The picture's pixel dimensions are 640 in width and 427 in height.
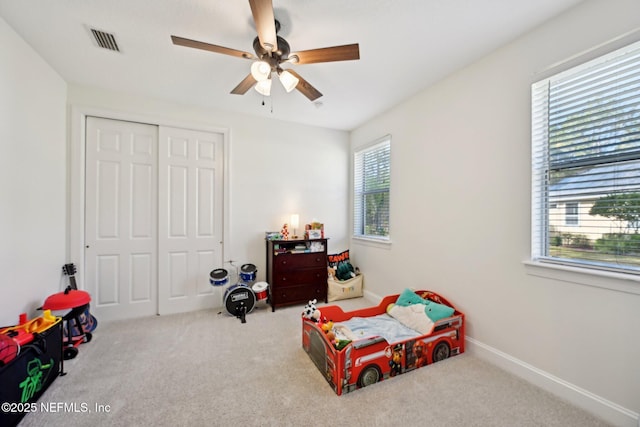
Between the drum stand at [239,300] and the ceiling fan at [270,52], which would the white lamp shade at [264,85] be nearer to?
the ceiling fan at [270,52]

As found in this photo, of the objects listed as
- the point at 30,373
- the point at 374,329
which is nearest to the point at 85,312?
the point at 30,373

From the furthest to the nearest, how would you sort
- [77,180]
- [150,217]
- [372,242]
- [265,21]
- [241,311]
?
[372,242] → [150,217] → [241,311] → [77,180] → [265,21]

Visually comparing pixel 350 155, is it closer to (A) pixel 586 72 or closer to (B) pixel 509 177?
(B) pixel 509 177

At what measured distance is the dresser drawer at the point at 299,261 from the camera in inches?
126

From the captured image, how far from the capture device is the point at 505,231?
201 cm

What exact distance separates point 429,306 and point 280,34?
8.82 ft

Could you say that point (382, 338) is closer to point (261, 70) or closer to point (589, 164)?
point (589, 164)

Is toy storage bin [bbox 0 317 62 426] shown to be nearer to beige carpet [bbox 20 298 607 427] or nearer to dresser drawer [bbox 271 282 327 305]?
beige carpet [bbox 20 298 607 427]

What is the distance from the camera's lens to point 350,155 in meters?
4.15

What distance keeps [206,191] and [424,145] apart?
2.81m

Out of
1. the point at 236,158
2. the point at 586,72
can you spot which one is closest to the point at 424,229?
the point at 586,72

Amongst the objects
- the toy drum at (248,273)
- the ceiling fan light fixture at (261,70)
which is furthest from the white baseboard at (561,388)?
the ceiling fan light fixture at (261,70)

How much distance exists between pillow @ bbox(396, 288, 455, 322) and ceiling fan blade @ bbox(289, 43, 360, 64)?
7.25 ft

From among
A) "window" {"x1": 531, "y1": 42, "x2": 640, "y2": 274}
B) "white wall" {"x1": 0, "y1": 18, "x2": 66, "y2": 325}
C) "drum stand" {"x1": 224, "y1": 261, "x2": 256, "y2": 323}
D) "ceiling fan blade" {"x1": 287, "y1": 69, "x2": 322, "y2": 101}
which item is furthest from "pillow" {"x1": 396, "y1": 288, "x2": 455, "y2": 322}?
"white wall" {"x1": 0, "y1": 18, "x2": 66, "y2": 325}
